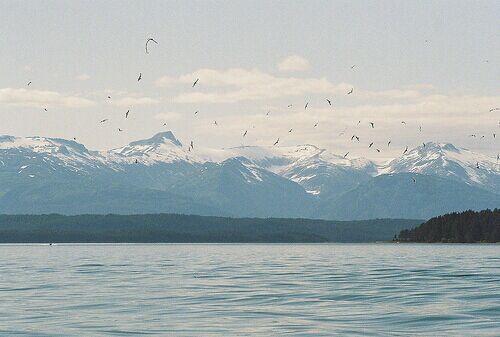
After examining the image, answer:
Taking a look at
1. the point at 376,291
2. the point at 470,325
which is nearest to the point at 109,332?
the point at 470,325

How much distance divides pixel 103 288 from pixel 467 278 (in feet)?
95.2

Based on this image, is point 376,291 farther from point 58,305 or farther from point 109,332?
point 109,332

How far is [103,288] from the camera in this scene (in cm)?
7006

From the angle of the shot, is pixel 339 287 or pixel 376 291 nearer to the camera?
pixel 376 291

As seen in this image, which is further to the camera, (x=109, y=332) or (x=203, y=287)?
(x=203, y=287)

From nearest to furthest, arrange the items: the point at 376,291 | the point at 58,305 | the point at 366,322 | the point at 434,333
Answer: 1. the point at 434,333
2. the point at 366,322
3. the point at 58,305
4. the point at 376,291

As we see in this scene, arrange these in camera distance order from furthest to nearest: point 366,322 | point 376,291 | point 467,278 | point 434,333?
1. point 467,278
2. point 376,291
3. point 366,322
4. point 434,333

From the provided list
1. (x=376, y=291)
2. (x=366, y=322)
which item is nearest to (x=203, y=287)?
(x=376, y=291)

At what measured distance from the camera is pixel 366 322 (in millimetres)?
46188

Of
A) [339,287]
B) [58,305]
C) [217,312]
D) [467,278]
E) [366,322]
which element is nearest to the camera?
[366,322]

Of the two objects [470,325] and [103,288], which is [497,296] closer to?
[470,325]

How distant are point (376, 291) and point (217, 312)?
16.3 meters

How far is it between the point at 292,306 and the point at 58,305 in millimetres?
13670

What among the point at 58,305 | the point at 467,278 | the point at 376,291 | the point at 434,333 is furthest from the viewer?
the point at 467,278
